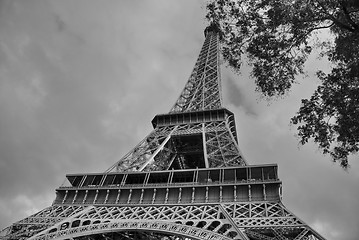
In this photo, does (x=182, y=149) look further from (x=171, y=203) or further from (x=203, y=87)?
(x=171, y=203)

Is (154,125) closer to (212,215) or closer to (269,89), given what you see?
(212,215)

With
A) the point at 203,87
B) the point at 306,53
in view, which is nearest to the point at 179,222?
the point at 306,53

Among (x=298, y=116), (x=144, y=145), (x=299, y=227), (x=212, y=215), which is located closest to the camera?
(x=298, y=116)

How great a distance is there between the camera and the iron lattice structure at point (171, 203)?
58.2 feet

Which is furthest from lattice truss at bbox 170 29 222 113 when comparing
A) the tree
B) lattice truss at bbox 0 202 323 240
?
the tree

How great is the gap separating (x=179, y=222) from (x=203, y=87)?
88.9 ft

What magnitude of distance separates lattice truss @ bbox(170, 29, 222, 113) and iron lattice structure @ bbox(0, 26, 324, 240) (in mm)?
7165

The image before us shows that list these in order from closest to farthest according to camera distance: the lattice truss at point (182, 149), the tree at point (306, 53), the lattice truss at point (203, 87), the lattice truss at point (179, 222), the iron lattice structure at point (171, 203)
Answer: the tree at point (306, 53) → the lattice truss at point (179, 222) → the iron lattice structure at point (171, 203) → the lattice truss at point (182, 149) → the lattice truss at point (203, 87)

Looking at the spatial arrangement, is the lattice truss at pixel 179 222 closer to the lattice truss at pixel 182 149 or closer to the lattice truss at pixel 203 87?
the lattice truss at pixel 182 149

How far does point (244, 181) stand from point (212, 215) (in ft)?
12.4

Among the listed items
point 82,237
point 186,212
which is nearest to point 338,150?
point 186,212

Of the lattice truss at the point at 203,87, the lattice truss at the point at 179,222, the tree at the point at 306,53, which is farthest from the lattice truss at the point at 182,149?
the tree at the point at 306,53

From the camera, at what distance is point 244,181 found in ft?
73.2

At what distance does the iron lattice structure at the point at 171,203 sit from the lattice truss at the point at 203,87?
282 inches
